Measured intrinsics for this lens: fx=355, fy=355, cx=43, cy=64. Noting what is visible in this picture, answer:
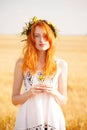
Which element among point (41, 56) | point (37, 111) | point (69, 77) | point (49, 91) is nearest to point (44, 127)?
point (37, 111)

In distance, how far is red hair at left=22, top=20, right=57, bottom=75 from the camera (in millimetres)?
1889

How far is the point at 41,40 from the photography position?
189cm

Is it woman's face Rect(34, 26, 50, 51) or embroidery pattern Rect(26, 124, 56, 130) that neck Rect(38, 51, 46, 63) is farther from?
embroidery pattern Rect(26, 124, 56, 130)

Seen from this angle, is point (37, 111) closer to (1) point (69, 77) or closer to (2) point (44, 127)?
(2) point (44, 127)

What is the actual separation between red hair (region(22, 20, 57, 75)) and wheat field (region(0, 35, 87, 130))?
0.89 metres

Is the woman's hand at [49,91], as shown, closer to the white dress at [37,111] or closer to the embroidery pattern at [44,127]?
the white dress at [37,111]

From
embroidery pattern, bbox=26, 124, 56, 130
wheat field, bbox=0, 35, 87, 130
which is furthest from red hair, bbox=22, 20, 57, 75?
wheat field, bbox=0, 35, 87, 130

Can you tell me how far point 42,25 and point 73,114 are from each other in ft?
3.95

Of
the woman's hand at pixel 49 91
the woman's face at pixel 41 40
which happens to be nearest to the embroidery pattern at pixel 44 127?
the woman's hand at pixel 49 91

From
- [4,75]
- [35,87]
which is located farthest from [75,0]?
[35,87]

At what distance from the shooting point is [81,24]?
300cm

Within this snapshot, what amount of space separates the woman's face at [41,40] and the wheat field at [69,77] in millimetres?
899

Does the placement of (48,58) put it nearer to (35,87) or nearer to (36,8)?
(35,87)

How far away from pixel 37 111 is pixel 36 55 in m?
0.30
